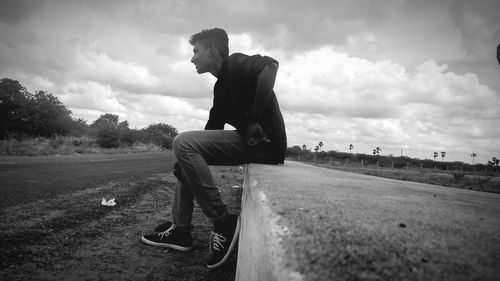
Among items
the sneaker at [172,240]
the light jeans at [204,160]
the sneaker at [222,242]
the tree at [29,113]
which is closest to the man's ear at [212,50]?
the light jeans at [204,160]

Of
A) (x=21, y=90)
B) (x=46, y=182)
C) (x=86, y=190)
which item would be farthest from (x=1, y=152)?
(x=21, y=90)

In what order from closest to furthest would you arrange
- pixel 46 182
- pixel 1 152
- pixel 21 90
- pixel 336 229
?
pixel 336 229, pixel 46 182, pixel 1 152, pixel 21 90

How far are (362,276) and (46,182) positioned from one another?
236 inches

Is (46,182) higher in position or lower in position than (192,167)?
lower

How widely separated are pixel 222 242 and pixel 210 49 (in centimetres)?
167

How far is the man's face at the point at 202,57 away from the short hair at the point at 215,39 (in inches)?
1.9

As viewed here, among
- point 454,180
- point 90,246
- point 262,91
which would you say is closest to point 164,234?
point 90,246

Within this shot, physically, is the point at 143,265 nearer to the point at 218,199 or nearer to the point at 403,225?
the point at 218,199

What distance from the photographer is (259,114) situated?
2.29 metres

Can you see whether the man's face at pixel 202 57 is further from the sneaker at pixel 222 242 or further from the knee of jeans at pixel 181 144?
the sneaker at pixel 222 242

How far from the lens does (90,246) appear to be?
89.4 inches

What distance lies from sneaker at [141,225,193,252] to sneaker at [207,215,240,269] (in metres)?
0.40

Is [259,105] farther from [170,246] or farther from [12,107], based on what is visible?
[12,107]

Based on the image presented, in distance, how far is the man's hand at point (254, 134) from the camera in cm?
224
